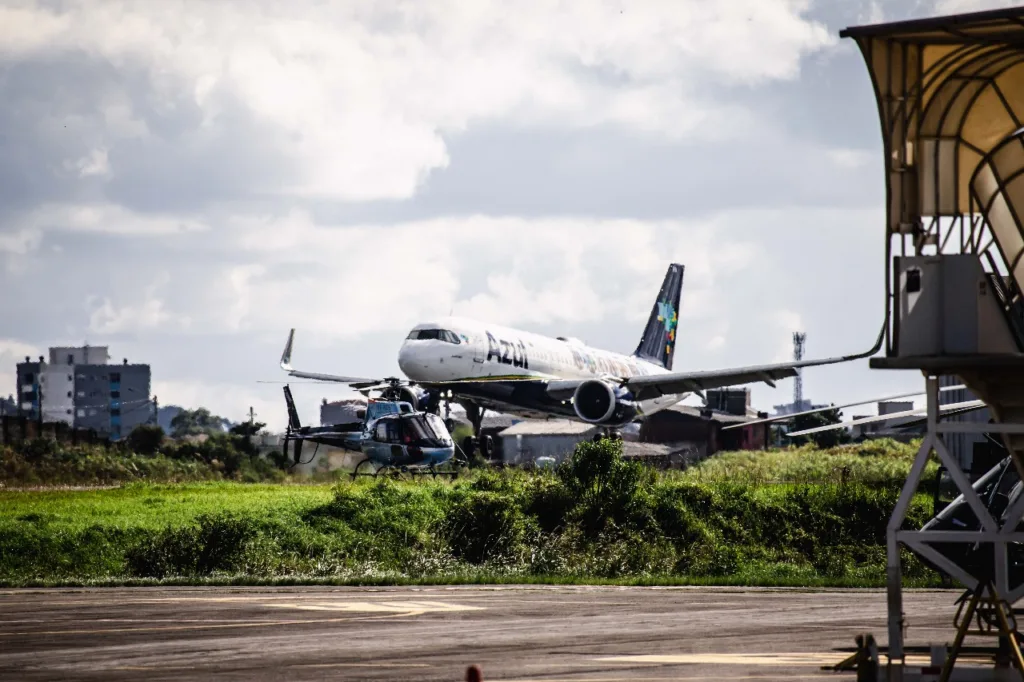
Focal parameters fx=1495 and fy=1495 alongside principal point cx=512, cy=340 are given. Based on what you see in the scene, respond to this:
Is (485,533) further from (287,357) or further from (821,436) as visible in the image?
(821,436)

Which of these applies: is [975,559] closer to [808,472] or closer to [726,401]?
[808,472]

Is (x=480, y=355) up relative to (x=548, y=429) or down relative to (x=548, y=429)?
up

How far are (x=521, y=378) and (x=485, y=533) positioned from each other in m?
22.6

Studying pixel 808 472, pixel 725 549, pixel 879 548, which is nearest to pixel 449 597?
pixel 725 549

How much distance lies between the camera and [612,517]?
35062mm

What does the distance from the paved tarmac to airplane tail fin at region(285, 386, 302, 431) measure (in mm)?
24224

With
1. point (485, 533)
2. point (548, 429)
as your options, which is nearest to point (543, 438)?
point (548, 429)

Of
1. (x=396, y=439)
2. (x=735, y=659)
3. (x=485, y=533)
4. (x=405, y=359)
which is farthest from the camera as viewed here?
(x=405, y=359)

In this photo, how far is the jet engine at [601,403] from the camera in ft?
181

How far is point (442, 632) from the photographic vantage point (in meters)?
18.6

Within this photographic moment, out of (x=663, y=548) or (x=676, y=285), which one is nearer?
(x=663, y=548)

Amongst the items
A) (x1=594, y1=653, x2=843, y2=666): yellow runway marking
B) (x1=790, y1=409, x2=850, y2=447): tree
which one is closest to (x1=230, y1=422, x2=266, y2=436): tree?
(x1=790, y1=409, x2=850, y2=447): tree

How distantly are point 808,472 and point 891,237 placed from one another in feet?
151

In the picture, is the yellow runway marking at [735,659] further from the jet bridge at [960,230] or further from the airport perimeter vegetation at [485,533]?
the airport perimeter vegetation at [485,533]
